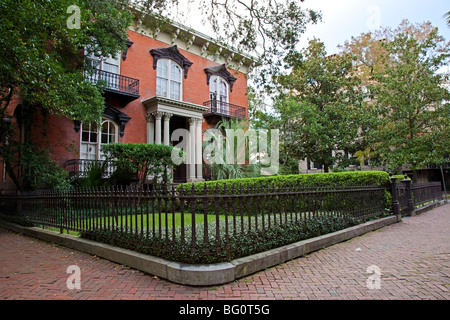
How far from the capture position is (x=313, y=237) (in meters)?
5.54

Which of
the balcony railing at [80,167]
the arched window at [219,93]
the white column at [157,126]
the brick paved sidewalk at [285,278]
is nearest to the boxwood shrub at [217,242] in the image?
the brick paved sidewalk at [285,278]

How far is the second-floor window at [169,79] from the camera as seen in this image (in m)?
17.6

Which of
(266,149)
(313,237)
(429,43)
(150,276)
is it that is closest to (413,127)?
(429,43)

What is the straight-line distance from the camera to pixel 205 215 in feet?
12.5

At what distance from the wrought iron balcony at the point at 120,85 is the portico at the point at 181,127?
1.03 meters

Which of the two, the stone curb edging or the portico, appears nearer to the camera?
the stone curb edging

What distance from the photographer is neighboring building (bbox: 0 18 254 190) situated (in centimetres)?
1346

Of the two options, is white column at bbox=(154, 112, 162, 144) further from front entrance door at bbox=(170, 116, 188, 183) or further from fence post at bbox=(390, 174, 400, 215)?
fence post at bbox=(390, 174, 400, 215)

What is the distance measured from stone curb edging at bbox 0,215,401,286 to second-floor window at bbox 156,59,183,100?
1279 centimetres

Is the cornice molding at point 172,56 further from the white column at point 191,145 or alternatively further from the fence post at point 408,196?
the fence post at point 408,196

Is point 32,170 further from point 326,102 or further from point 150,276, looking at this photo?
point 326,102

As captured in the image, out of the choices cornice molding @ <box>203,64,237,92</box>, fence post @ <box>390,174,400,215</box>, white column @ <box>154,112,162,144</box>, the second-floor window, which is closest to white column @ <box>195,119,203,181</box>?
the second-floor window

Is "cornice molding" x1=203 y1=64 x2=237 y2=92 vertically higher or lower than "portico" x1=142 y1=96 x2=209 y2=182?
higher
